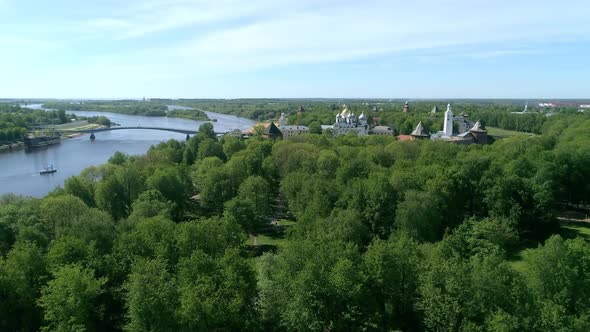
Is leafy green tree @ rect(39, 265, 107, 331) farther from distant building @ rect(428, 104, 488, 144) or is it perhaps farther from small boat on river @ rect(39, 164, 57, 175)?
distant building @ rect(428, 104, 488, 144)

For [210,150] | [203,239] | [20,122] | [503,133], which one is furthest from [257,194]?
[20,122]

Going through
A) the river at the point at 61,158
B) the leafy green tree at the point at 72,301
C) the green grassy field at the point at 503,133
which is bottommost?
the river at the point at 61,158

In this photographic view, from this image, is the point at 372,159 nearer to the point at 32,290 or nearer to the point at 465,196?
A: the point at 465,196

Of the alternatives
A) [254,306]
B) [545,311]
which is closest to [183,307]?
[254,306]

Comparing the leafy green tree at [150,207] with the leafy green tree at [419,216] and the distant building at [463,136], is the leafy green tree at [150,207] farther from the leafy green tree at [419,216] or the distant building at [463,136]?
the distant building at [463,136]

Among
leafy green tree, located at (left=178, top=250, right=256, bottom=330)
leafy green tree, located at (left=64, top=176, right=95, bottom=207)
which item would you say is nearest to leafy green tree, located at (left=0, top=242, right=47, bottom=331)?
leafy green tree, located at (left=178, top=250, right=256, bottom=330)

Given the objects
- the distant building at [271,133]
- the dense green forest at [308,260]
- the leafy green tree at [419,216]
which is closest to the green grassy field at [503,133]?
the distant building at [271,133]

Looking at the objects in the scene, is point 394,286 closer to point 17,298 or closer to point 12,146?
point 17,298
